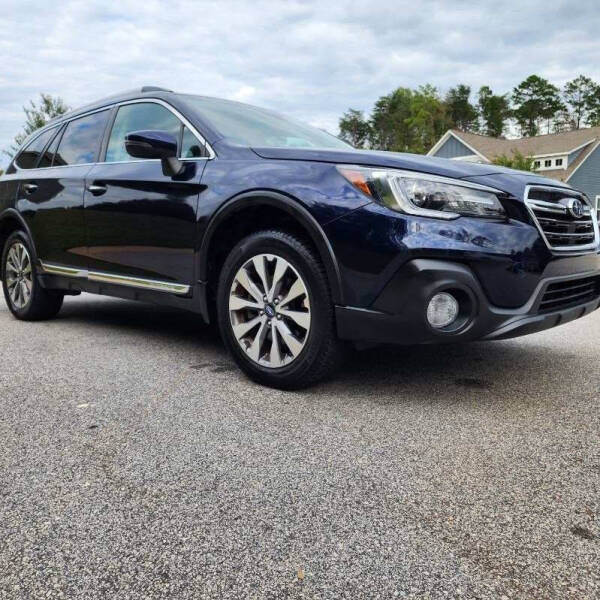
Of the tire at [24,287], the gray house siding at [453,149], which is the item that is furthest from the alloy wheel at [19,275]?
the gray house siding at [453,149]

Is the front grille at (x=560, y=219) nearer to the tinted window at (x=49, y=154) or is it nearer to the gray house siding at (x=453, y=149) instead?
the tinted window at (x=49, y=154)

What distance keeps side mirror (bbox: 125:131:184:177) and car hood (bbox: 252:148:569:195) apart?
2.34ft

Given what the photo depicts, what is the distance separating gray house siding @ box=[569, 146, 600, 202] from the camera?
102ft

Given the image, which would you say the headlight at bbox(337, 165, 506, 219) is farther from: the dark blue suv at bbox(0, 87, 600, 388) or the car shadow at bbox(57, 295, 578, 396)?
the car shadow at bbox(57, 295, 578, 396)

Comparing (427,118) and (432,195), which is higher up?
(427,118)

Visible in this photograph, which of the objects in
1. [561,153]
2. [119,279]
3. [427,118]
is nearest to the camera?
[119,279]

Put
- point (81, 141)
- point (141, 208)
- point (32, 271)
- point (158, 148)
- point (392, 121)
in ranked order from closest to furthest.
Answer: point (158, 148)
point (141, 208)
point (81, 141)
point (32, 271)
point (392, 121)

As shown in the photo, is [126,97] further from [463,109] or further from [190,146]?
[463,109]

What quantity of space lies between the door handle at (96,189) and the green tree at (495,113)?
7260 cm

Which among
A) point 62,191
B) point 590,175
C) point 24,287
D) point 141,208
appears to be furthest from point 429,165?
point 590,175

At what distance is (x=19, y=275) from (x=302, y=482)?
4048 millimetres

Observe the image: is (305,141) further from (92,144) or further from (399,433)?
(399,433)

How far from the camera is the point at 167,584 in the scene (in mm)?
1451

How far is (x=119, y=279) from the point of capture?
403 centimetres
